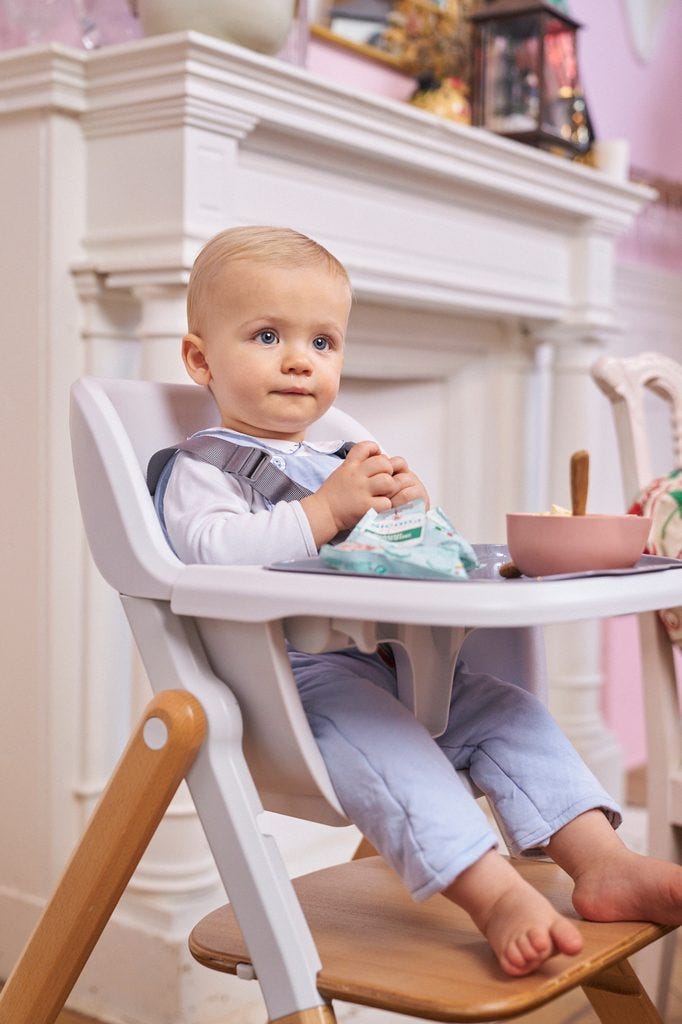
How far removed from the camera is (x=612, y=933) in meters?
0.91

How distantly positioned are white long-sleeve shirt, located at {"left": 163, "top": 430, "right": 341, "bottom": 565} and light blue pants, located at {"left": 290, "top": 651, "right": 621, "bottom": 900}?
11 centimetres

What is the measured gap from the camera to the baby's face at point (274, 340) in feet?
3.34

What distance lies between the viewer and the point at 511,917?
86cm

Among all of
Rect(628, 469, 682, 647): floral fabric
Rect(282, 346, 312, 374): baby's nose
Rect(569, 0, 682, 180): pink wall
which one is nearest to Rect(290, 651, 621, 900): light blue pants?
Rect(282, 346, 312, 374): baby's nose

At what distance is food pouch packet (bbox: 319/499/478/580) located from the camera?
0.84 meters

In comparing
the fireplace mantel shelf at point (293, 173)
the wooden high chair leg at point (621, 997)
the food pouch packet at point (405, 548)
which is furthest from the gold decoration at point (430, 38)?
the wooden high chair leg at point (621, 997)

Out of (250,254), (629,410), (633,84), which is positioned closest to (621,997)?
(250,254)

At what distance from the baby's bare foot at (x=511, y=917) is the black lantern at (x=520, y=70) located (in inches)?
61.3

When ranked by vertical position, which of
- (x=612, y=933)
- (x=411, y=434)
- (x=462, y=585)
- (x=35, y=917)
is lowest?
(x=35, y=917)

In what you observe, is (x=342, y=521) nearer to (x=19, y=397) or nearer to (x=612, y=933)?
(x=612, y=933)

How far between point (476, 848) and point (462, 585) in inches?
8.2

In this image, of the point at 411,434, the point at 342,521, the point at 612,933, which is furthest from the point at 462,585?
the point at 411,434

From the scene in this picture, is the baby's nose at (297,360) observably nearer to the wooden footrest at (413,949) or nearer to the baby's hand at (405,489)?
the baby's hand at (405,489)

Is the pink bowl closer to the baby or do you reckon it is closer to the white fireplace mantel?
the baby
